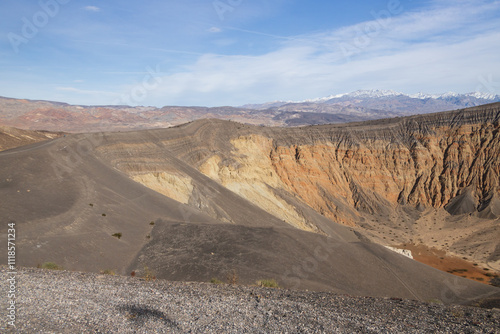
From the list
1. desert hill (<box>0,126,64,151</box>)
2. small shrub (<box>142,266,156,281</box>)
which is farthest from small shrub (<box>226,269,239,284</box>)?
desert hill (<box>0,126,64,151</box>)

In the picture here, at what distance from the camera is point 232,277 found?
16203 mm

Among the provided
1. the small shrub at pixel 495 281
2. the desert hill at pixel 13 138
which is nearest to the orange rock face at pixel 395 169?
the small shrub at pixel 495 281

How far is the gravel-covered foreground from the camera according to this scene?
845cm

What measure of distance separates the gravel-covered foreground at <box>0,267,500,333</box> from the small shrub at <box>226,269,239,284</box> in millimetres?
3905

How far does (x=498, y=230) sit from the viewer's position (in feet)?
148

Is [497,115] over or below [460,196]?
over

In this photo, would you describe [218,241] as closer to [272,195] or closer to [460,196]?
[272,195]

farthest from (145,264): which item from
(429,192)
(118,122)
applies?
(118,122)

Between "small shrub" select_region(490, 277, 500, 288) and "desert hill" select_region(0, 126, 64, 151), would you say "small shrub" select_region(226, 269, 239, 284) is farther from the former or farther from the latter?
"desert hill" select_region(0, 126, 64, 151)

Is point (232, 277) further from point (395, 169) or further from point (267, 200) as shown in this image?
point (395, 169)

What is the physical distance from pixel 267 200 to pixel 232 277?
28346 millimetres

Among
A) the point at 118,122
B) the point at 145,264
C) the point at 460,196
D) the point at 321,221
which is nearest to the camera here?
the point at 145,264

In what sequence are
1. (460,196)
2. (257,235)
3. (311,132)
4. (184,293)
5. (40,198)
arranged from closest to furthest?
(184,293) → (40,198) → (257,235) → (460,196) → (311,132)

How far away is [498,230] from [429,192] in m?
12.6
